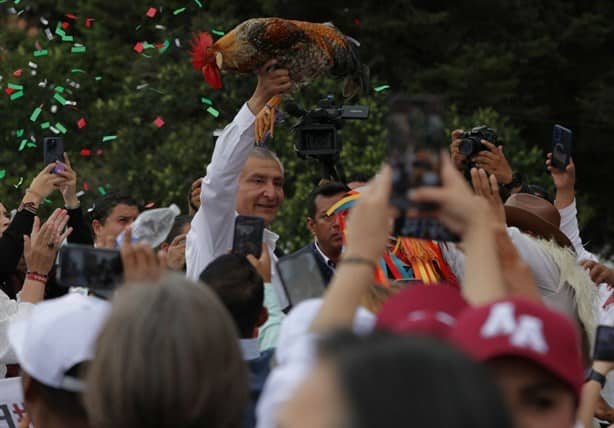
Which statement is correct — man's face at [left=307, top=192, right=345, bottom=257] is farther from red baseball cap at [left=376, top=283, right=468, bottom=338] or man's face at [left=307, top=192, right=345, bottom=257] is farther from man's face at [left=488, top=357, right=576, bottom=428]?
man's face at [left=488, top=357, right=576, bottom=428]

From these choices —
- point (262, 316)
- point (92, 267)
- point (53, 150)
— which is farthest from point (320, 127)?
point (92, 267)

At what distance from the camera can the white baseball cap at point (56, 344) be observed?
277 centimetres

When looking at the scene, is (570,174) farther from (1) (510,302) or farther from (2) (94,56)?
(2) (94,56)

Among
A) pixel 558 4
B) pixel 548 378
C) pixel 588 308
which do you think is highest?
pixel 558 4

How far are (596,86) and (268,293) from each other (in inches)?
519

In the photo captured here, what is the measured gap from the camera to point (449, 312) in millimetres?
2555

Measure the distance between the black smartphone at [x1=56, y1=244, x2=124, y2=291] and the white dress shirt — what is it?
1.73m

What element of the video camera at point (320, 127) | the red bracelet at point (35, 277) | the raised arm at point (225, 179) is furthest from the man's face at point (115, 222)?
the red bracelet at point (35, 277)

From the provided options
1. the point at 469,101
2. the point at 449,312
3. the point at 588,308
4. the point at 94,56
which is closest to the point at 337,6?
the point at 469,101

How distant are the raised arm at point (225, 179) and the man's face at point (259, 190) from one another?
477mm

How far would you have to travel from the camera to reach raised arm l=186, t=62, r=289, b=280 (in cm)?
507

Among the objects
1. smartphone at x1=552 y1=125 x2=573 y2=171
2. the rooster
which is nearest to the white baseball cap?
the rooster

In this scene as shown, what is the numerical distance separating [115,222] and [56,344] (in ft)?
13.3

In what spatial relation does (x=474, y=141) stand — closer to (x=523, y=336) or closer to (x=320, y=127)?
(x=320, y=127)
